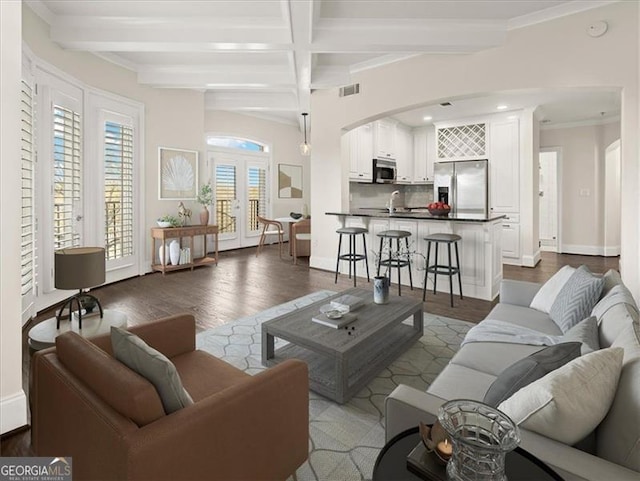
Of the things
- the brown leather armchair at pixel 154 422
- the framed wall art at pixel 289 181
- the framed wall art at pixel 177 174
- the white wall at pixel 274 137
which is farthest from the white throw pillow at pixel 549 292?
the framed wall art at pixel 289 181

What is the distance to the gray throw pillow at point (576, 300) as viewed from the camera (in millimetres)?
2141

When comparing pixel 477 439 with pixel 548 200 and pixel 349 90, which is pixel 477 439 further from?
pixel 548 200

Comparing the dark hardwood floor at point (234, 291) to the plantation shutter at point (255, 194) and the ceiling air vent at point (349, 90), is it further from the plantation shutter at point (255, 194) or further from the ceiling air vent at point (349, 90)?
the ceiling air vent at point (349, 90)

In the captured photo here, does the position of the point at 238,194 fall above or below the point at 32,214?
above

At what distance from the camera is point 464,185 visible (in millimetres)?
7117

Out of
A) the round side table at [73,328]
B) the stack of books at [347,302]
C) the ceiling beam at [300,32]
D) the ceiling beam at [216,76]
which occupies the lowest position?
the round side table at [73,328]

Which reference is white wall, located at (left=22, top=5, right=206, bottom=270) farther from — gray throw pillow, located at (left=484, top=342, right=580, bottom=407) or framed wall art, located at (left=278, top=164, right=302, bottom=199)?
gray throw pillow, located at (left=484, top=342, right=580, bottom=407)

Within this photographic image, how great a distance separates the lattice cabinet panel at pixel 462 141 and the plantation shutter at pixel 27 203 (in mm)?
6721

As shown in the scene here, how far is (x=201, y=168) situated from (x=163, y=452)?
647cm

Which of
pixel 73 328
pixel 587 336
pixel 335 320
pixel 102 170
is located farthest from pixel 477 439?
pixel 102 170

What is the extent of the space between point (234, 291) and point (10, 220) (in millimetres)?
3040

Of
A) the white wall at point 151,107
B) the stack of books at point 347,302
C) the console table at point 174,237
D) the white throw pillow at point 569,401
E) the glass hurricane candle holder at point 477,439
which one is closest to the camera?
the glass hurricane candle holder at point 477,439

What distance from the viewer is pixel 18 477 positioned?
4.49 ft

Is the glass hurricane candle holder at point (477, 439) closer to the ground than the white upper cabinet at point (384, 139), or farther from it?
closer to the ground
